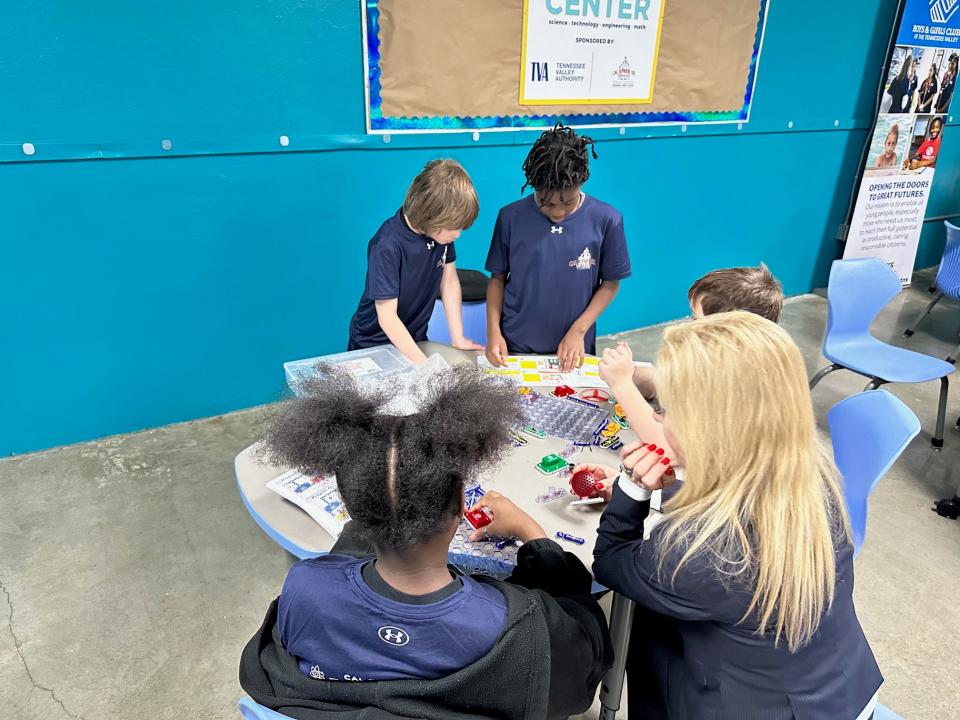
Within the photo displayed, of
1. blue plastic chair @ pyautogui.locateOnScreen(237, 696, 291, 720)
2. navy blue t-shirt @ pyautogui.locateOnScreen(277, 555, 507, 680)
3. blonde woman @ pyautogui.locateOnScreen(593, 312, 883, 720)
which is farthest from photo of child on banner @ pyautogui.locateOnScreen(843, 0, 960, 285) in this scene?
blue plastic chair @ pyautogui.locateOnScreen(237, 696, 291, 720)

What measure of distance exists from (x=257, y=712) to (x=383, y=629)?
198mm

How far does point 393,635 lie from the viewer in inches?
32.9

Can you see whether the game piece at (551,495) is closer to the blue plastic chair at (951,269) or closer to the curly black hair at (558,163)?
the curly black hair at (558,163)

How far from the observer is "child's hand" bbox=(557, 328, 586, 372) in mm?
1967

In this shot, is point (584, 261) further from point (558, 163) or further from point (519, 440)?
point (519, 440)

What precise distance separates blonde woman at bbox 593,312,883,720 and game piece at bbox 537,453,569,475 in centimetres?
40

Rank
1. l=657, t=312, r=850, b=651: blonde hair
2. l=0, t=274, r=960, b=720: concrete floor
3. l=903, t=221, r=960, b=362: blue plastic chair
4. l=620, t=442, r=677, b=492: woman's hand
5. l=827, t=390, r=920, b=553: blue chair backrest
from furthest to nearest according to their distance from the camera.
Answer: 1. l=903, t=221, r=960, b=362: blue plastic chair
2. l=0, t=274, r=960, b=720: concrete floor
3. l=827, t=390, r=920, b=553: blue chair backrest
4. l=620, t=442, r=677, b=492: woman's hand
5. l=657, t=312, r=850, b=651: blonde hair

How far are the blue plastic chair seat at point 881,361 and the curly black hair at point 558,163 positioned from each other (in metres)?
1.62

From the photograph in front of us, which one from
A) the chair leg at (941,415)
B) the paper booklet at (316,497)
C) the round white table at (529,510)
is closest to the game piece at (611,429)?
the round white table at (529,510)

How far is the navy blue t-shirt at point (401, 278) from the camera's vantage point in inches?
77.5

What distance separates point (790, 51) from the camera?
12.6 ft

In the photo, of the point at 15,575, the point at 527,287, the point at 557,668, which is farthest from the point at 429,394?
the point at 15,575

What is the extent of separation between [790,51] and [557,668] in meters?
4.08

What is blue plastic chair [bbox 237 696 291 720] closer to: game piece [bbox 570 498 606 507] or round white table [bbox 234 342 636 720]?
round white table [bbox 234 342 636 720]
